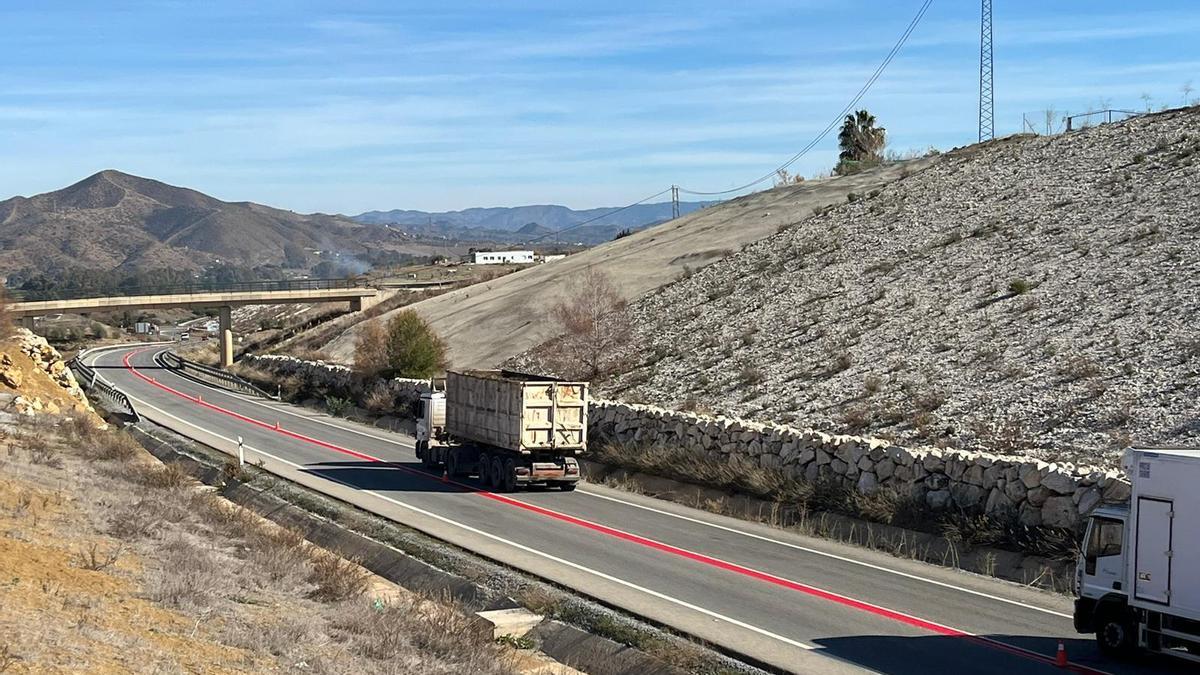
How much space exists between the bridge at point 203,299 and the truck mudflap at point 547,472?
186 feet

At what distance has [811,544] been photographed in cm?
2211

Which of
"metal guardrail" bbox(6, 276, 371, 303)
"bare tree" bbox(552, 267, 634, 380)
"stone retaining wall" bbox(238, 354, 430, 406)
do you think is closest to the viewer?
"bare tree" bbox(552, 267, 634, 380)

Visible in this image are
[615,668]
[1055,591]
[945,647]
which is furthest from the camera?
[1055,591]

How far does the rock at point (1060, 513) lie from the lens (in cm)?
1892

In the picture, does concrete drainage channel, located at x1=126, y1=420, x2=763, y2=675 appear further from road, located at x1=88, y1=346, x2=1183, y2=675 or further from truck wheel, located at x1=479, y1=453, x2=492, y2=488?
truck wheel, located at x1=479, y1=453, x2=492, y2=488

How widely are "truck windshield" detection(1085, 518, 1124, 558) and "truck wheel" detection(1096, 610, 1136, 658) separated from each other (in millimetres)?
720

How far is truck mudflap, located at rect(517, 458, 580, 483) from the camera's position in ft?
93.1

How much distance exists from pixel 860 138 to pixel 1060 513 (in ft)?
232

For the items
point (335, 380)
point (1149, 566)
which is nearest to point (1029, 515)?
point (1149, 566)

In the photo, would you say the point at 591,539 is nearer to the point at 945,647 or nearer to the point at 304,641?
the point at 945,647

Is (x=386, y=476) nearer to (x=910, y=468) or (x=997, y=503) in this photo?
(x=910, y=468)

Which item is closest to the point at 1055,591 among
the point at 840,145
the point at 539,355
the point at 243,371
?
the point at 539,355

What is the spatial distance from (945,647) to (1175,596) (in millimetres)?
2748

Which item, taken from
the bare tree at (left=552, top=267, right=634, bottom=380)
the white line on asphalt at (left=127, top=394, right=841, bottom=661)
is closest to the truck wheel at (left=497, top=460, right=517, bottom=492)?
the white line on asphalt at (left=127, top=394, right=841, bottom=661)
